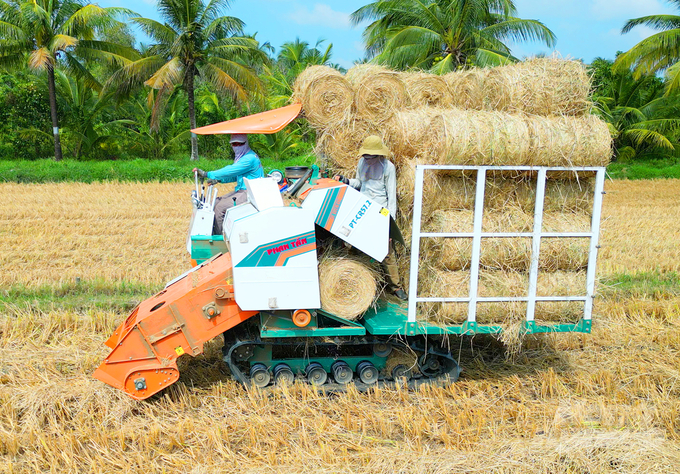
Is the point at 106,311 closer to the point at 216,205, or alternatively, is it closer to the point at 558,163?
the point at 216,205

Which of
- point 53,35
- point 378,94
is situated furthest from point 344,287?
point 53,35

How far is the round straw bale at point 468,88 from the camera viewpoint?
5.87 m

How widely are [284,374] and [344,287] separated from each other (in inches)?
39.2

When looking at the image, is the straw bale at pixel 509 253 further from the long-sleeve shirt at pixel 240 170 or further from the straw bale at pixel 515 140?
the long-sleeve shirt at pixel 240 170

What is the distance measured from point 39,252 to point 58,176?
11.8 meters

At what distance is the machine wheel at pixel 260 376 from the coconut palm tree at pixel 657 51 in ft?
64.9

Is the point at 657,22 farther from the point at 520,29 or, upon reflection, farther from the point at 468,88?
the point at 468,88

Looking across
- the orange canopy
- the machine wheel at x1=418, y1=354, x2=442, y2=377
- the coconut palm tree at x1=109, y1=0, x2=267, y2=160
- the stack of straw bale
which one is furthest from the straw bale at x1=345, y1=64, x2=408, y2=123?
the coconut palm tree at x1=109, y1=0, x2=267, y2=160

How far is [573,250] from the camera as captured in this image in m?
4.89

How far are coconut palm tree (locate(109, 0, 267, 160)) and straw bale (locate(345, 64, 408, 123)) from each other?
17.1 m

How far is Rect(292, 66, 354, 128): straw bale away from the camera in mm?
5777

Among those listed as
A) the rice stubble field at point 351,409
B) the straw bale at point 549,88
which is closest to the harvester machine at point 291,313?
the rice stubble field at point 351,409

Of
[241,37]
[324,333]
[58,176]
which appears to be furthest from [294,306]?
[241,37]

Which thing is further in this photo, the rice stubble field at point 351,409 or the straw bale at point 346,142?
the straw bale at point 346,142
